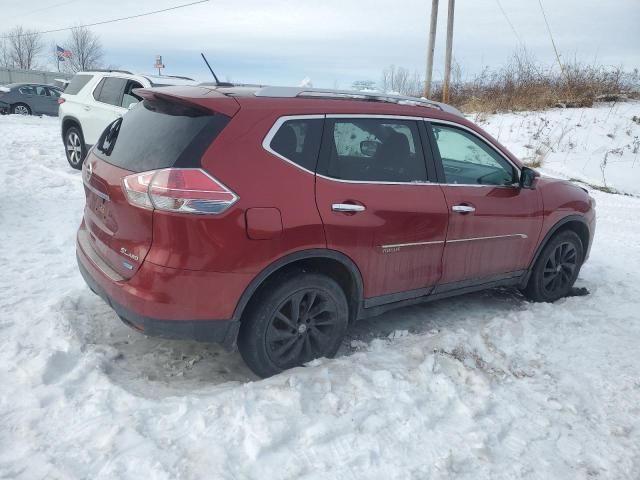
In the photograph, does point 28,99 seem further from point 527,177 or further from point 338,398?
point 338,398

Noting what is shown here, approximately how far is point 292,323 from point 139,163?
4.32 ft

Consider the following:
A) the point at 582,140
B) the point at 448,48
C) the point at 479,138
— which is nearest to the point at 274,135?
the point at 479,138

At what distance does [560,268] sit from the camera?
4953mm

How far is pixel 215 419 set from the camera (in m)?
2.79

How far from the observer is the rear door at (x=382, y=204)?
3.28 metres

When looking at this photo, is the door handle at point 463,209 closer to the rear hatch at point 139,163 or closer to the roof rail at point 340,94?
the roof rail at point 340,94

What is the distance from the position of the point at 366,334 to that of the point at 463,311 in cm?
106

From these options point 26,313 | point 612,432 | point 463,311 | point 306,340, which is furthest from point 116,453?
point 463,311

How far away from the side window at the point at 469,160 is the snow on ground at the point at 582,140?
8.16 metres

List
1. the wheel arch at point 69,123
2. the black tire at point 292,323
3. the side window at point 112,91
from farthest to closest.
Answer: the wheel arch at point 69,123, the side window at point 112,91, the black tire at point 292,323

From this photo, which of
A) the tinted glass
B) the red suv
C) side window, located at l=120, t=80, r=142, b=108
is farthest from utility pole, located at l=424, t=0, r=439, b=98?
the red suv

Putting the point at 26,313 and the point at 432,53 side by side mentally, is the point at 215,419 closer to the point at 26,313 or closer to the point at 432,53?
the point at 26,313

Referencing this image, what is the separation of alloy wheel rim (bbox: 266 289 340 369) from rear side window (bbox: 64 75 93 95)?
8241 millimetres

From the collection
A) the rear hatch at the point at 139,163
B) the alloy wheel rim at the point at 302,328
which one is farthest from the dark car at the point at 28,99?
the alloy wheel rim at the point at 302,328
